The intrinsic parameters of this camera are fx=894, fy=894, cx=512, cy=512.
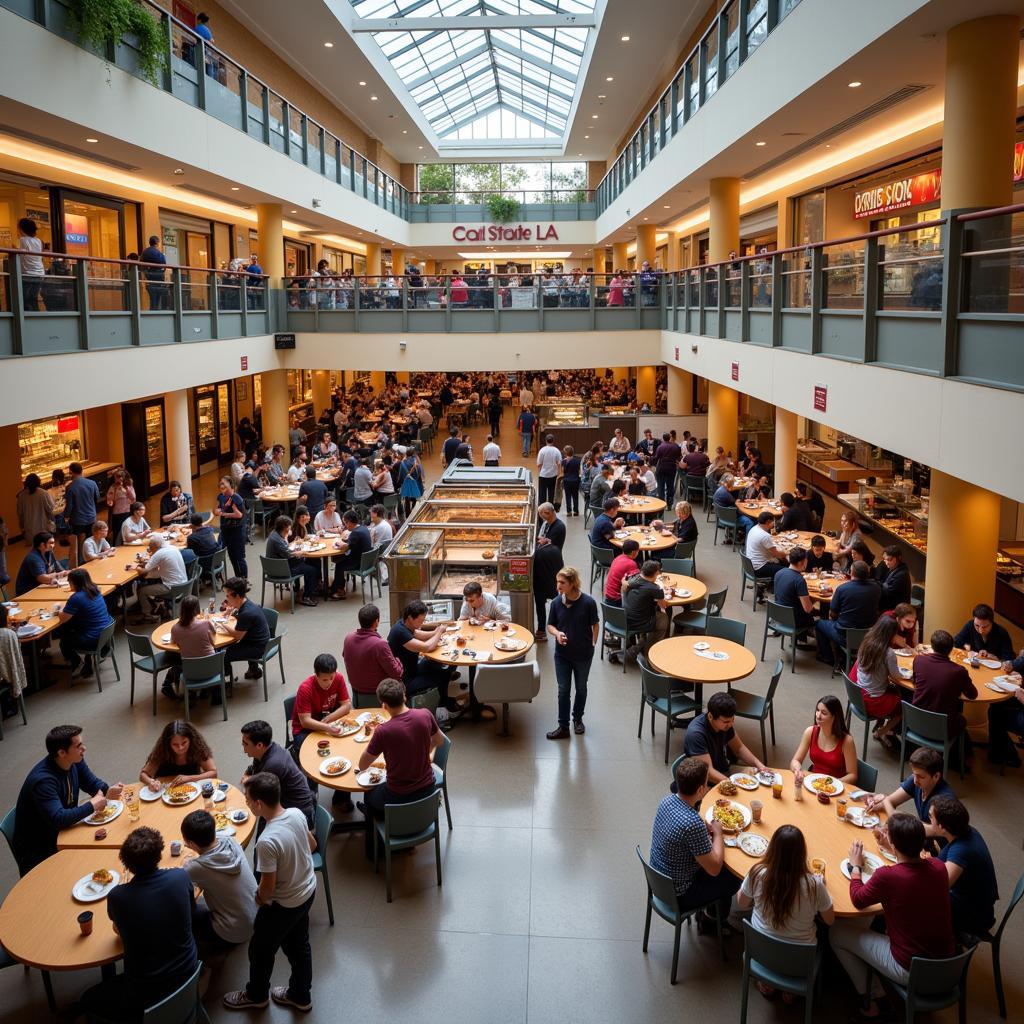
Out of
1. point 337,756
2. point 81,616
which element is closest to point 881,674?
point 337,756

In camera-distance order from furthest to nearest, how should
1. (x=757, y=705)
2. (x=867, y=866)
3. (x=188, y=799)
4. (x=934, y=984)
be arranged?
(x=757, y=705)
(x=188, y=799)
(x=867, y=866)
(x=934, y=984)

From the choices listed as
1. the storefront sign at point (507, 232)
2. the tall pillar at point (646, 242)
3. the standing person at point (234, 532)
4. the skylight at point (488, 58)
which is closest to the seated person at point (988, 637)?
the standing person at point (234, 532)

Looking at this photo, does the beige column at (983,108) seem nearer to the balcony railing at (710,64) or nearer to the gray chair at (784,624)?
the balcony railing at (710,64)

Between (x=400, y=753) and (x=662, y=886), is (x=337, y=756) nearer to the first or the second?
(x=400, y=753)

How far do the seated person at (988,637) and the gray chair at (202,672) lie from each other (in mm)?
7068

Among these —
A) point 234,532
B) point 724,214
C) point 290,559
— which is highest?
point 724,214

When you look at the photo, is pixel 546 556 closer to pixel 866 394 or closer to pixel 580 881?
pixel 866 394

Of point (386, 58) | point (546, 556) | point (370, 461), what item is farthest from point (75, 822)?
point (386, 58)

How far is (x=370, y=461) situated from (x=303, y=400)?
14690mm

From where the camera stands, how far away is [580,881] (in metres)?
6.48

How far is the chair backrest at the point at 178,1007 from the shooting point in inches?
170

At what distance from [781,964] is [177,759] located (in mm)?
4214

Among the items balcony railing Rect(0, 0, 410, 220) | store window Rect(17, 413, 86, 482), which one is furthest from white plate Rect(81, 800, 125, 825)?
store window Rect(17, 413, 86, 482)

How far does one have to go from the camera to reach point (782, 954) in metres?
4.82
